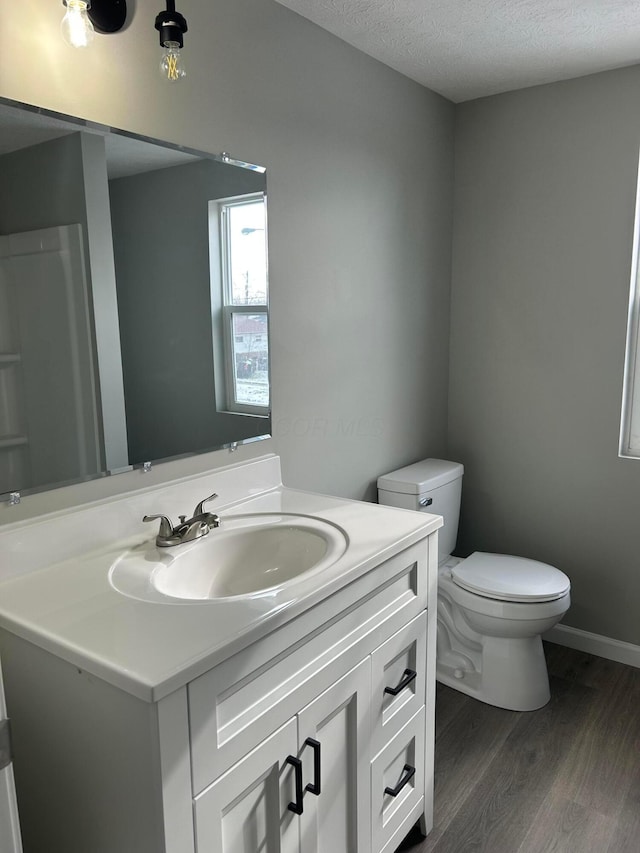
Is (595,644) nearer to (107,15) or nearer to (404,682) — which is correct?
(404,682)

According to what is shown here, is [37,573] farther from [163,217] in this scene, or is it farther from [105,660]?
[163,217]

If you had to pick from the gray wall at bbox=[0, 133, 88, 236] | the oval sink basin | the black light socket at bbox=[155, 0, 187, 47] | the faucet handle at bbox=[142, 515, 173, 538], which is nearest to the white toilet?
the oval sink basin

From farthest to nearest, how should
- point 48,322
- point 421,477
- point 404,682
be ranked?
point 421,477 < point 404,682 < point 48,322

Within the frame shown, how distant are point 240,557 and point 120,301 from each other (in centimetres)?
70

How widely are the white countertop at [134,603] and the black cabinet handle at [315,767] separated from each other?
0.94 ft

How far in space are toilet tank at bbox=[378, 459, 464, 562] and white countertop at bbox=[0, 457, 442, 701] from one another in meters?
0.77

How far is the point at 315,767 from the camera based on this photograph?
1.29m

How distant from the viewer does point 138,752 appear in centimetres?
99

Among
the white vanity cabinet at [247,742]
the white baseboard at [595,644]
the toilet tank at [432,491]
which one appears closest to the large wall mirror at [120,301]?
the white vanity cabinet at [247,742]

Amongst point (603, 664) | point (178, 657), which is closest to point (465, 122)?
point (603, 664)

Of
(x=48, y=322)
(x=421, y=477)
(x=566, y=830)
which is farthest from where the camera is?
(x=421, y=477)

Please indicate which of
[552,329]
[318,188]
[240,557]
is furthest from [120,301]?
[552,329]

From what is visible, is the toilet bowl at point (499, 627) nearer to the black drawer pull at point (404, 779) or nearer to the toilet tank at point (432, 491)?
the toilet tank at point (432, 491)

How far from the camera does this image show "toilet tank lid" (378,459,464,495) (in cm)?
250
